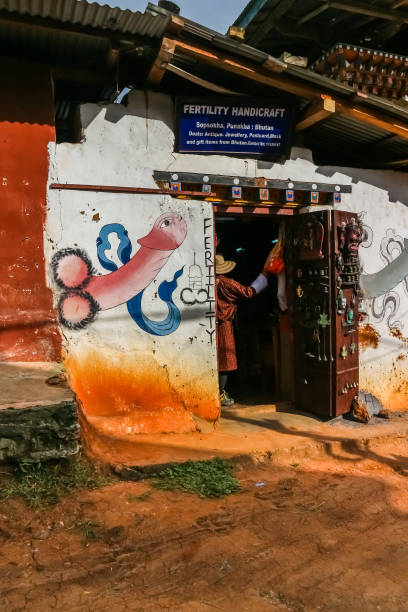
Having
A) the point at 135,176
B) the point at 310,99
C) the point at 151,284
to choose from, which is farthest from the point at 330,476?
the point at 310,99

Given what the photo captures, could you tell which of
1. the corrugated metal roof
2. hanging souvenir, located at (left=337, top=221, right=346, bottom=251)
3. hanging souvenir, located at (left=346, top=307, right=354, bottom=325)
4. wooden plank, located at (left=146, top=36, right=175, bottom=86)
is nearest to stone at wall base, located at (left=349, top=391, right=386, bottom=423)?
hanging souvenir, located at (left=346, top=307, right=354, bottom=325)

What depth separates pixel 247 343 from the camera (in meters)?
8.27

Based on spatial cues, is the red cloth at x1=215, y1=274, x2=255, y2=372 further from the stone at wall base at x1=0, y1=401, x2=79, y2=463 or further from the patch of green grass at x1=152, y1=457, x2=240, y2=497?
the stone at wall base at x1=0, y1=401, x2=79, y2=463

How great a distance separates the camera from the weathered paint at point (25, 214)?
4652mm

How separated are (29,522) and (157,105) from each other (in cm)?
444

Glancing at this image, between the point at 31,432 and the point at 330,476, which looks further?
the point at 330,476

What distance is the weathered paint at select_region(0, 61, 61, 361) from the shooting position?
465cm

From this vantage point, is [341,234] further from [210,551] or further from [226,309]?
[210,551]

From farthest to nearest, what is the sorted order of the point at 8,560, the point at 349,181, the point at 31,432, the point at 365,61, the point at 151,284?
the point at 349,181
the point at 365,61
the point at 151,284
the point at 31,432
the point at 8,560

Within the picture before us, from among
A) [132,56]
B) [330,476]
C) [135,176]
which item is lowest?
[330,476]

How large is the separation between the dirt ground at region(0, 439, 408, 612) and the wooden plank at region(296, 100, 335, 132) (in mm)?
4157

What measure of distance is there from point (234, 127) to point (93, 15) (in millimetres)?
2112

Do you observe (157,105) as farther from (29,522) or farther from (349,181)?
(29,522)

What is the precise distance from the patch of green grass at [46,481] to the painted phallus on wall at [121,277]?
5.40 ft
